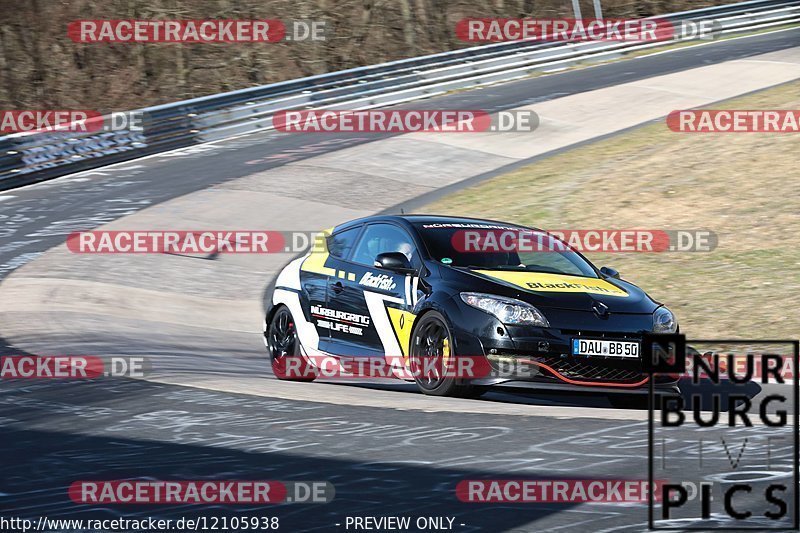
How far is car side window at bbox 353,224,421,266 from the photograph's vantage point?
32.8 ft

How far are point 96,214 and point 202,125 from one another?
5.41m

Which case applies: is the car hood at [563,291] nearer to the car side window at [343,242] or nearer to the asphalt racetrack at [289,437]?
the asphalt racetrack at [289,437]

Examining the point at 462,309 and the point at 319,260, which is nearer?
the point at 462,309

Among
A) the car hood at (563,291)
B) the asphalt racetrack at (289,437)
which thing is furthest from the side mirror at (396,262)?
the asphalt racetrack at (289,437)

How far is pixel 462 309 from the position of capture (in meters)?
8.94

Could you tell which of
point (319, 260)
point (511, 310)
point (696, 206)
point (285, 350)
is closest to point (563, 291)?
point (511, 310)

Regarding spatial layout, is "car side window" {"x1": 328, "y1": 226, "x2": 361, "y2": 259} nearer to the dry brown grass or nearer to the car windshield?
the car windshield

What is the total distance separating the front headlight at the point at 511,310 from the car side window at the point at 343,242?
1.89 metres

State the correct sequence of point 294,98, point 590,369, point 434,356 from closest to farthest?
point 590,369 → point 434,356 → point 294,98

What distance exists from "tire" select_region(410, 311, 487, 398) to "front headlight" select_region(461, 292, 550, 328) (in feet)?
1.08

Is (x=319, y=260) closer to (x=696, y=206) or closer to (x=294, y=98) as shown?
(x=696, y=206)

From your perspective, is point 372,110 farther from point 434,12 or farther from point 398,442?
point 398,442

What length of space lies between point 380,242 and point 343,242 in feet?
1.72

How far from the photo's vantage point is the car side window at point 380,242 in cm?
999
